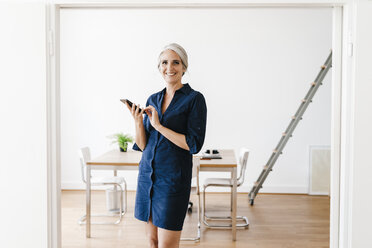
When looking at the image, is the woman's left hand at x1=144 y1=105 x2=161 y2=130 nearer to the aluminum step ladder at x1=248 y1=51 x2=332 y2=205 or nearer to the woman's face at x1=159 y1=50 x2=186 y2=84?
the woman's face at x1=159 y1=50 x2=186 y2=84

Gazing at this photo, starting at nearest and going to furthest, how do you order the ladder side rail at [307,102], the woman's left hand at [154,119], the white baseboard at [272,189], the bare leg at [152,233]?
the woman's left hand at [154,119], the bare leg at [152,233], the ladder side rail at [307,102], the white baseboard at [272,189]

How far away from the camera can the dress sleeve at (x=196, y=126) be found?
7.13 feet

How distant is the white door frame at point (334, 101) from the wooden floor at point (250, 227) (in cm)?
154

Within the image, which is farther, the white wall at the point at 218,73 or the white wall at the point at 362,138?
the white wall at the point at 218,73

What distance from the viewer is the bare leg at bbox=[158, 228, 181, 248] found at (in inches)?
87.0

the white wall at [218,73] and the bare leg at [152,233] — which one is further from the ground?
the white wall at [218,73]

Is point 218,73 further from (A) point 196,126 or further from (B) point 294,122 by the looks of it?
(A) point 196,126

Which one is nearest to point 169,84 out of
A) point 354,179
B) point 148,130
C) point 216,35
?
point 148,130

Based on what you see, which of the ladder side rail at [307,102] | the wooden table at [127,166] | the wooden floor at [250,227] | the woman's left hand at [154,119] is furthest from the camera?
the ladder side rail at [307,102]

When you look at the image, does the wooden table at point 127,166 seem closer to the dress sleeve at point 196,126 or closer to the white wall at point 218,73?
the dress sleeve at point 196,126

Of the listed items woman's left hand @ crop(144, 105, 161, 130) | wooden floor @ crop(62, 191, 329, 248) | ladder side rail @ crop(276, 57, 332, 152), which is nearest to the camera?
woman's left hand @ crop(144, 105, 161, 130)

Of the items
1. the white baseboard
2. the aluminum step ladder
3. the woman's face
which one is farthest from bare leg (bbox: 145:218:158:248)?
the white baseboard
